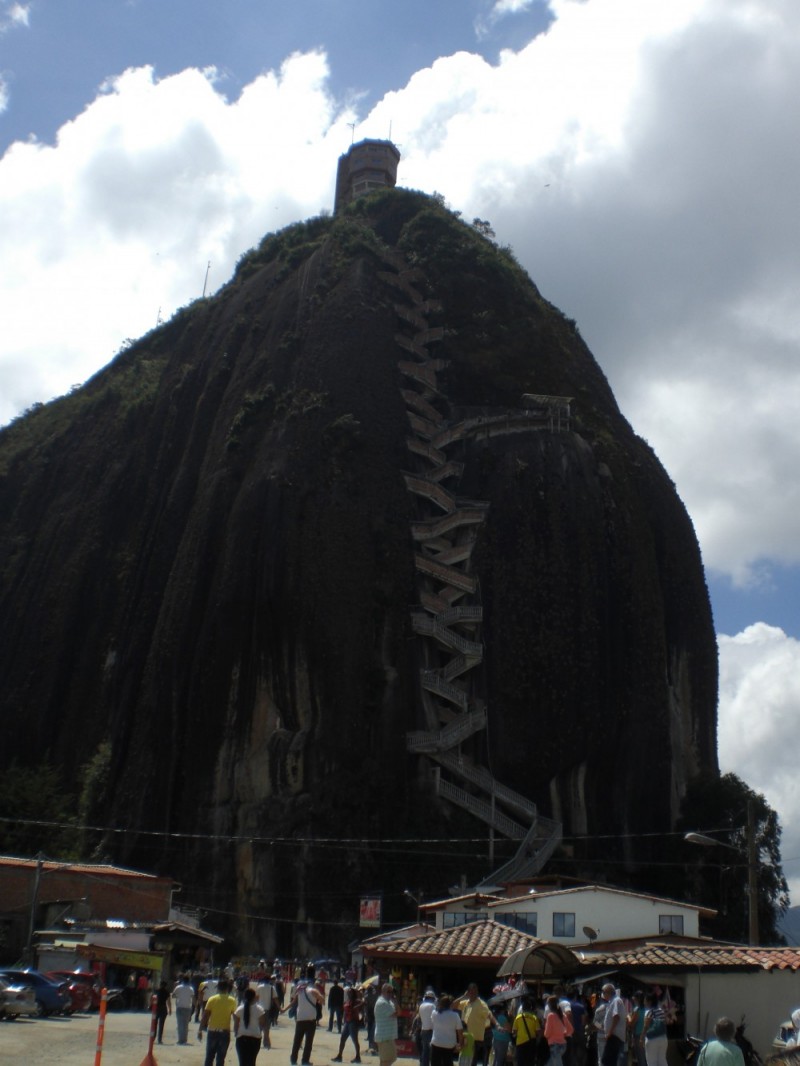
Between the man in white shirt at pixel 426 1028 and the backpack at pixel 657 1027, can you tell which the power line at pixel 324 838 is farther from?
the backpack at pixel 657 1027

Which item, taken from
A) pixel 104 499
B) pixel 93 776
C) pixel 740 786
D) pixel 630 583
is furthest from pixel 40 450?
pixel 740 786

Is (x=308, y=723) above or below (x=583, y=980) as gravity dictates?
above

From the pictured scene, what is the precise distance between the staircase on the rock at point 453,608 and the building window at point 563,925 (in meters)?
17.6

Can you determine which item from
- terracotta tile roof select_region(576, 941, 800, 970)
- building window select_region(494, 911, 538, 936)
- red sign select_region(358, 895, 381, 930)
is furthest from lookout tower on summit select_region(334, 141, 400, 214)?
terracotta tile roof select_region(576, 941, 800, 970)

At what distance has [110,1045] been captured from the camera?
21359 mm

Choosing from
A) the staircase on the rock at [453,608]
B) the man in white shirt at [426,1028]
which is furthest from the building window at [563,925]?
the staircase on the rock at [453,608]

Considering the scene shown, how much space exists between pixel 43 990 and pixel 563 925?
41.0ft

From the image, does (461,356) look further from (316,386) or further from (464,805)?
(464,805)

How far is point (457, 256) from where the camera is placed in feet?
243

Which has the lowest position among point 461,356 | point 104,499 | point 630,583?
point 630,583

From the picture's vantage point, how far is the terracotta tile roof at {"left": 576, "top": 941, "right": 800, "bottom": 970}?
20906 millimetres

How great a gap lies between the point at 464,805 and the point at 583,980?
29.3m

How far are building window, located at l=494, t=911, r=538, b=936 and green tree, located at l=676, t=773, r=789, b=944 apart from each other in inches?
878

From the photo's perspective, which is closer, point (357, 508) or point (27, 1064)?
point (27, 1064)
